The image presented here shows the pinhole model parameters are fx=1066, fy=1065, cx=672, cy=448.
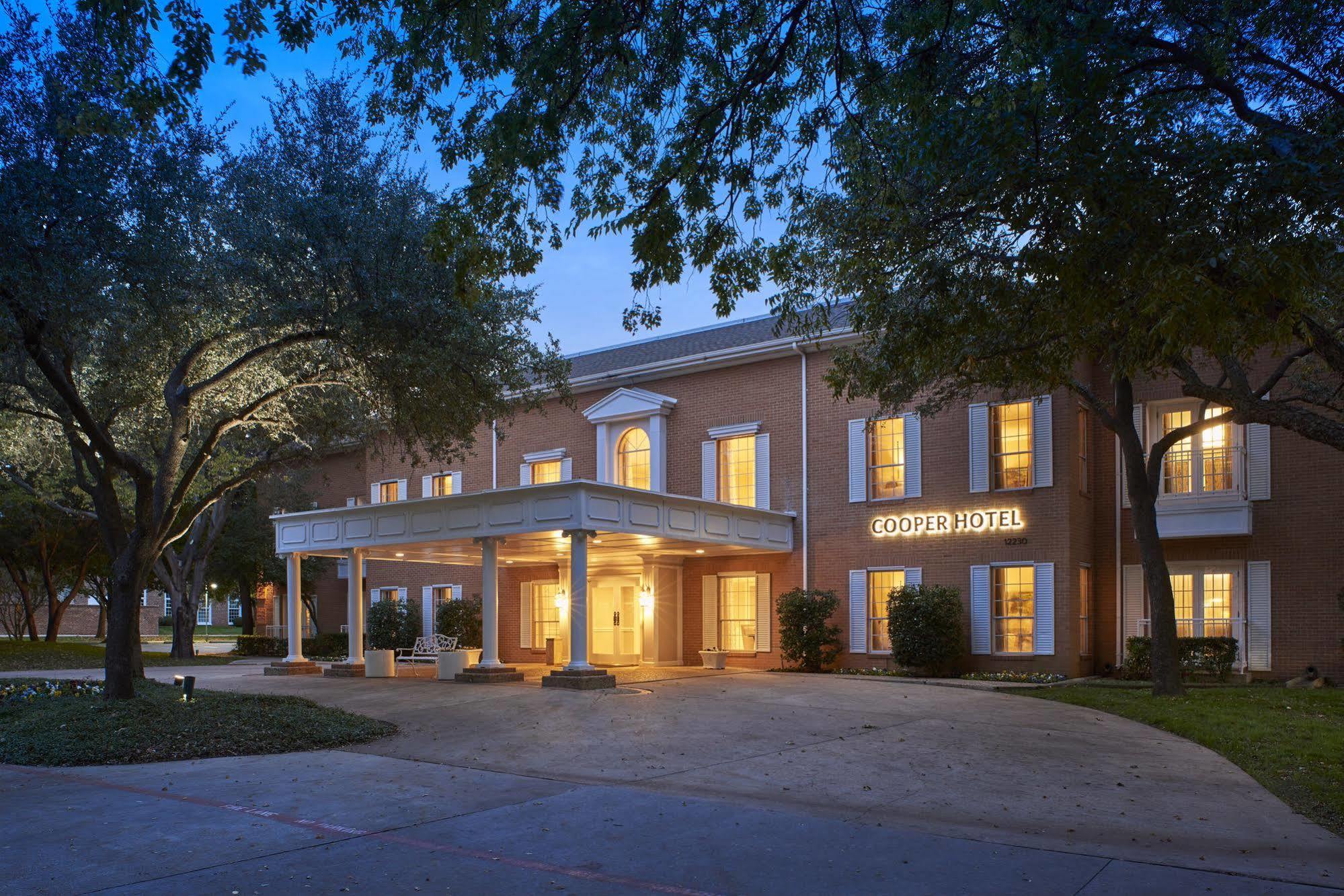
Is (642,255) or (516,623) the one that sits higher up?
(642,255)

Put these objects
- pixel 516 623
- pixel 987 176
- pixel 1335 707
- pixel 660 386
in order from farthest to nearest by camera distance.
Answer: pixel 516 623 < pixel 660 386 < pixel 1335 707 < pixel 987 176

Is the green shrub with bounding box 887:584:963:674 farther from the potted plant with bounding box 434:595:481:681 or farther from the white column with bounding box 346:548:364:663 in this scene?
the potted plant with bounding box 434:595:481:681

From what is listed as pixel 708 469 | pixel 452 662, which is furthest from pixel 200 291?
pixel 708 469

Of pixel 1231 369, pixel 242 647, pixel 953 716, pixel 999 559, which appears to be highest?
pixel 1231 369

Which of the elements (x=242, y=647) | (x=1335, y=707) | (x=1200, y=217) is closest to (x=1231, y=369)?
(x=1335, y=707)

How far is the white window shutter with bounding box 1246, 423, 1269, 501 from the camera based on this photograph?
20.5 meters

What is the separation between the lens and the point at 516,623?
29359 mm

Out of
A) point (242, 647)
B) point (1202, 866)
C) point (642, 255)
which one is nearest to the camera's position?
point (1202, 866)

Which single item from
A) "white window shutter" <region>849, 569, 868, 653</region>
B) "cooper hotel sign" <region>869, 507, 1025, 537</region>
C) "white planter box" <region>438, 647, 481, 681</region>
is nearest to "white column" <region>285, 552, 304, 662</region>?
"white planter box" <region>438, 647, 481, 681</region>

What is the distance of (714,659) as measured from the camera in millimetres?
23891

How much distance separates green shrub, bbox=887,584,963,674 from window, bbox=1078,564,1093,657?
7.65 feet

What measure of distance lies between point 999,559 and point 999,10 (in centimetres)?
1503

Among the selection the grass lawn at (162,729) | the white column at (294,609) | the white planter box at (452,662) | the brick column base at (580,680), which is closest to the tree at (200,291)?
the grass lawn at (162,729)

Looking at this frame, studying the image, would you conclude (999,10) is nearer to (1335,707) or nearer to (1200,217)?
(1200,217)
